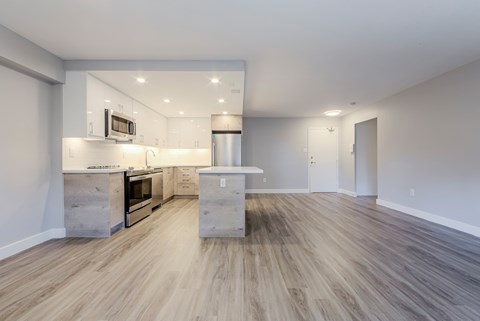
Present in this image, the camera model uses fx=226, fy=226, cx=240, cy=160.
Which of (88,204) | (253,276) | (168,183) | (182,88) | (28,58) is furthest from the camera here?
(168,183)

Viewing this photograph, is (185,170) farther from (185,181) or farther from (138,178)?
(138,178)

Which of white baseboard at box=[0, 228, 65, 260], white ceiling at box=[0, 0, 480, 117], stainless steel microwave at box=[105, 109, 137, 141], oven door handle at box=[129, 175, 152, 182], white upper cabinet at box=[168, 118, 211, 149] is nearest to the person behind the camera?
white ceiling at box=[0, 0, 480, 117]

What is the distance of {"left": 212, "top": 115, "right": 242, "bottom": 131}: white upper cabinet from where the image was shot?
5.75 metres

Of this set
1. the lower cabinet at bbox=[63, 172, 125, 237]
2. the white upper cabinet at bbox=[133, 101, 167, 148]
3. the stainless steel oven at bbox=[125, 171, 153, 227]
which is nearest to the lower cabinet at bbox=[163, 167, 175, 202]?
the white upper cabinet at bbox=[133, 101, 167, 148]

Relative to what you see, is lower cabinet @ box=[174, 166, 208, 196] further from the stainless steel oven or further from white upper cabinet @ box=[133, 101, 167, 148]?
the stainless steel oven

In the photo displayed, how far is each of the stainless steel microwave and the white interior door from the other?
5057 mm

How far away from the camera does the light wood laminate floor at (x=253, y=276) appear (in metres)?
1.57

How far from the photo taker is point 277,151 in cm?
699

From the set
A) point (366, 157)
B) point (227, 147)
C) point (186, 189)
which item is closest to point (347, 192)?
point (366, 157)

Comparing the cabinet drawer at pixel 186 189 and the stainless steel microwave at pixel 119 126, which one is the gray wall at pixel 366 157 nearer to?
the cabinet drawer at pixel 186 189

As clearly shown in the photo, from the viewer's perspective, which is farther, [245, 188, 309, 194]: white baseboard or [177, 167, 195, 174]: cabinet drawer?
[245, 188, 309, 194]: white baseboard

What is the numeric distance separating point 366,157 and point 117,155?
6.11m

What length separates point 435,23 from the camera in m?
2.21

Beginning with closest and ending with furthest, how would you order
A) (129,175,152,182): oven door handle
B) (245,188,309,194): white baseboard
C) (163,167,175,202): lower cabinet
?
(129,175,152,182): oven door handle < (163,167,175,202): lower cabinet < (245,188,309,194): white baseboard
